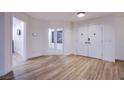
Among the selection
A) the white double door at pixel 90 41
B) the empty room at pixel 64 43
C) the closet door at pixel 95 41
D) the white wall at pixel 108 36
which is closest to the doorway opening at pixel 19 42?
the empty room at pixel 64 43

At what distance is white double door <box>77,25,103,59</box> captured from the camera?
6.56 metres

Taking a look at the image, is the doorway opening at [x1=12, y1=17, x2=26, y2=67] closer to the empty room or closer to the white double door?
the empty room

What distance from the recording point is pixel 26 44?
612 centimetres

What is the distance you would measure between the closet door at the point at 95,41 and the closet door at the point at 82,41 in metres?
0.33

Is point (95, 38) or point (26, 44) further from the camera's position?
point (95, 38)

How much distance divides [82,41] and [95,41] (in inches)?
41.5


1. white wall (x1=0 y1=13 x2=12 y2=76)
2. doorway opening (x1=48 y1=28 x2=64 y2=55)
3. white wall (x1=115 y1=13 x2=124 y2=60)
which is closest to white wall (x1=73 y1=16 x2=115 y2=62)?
white wall (x1=115 y1=13 x2=124 y2=60)

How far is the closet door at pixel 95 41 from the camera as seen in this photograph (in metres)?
6.50

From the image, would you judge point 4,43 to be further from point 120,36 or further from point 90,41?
point 120,36

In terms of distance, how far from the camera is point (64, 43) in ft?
26.2
